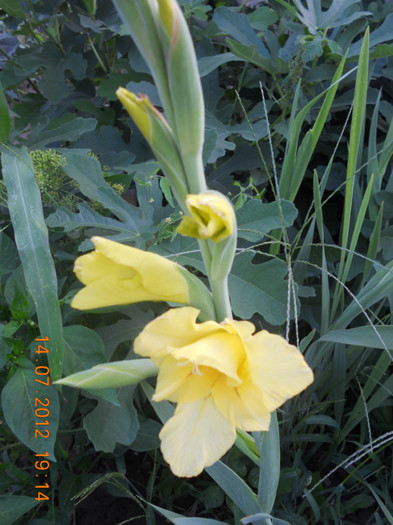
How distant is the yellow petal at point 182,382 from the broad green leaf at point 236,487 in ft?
0.90

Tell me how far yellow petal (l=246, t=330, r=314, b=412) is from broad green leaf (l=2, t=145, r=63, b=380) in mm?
394

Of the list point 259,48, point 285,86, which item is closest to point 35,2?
point 259,48

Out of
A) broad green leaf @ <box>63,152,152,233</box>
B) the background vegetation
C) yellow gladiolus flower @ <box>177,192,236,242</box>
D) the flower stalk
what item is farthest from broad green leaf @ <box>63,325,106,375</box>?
yellow gladiolus flower @ <box>177,192,236,242</box>

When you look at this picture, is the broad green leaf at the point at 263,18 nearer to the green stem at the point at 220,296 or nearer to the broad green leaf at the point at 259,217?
the broad green leaf at the point at 259,217

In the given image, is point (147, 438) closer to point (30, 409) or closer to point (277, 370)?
point (30, 409)

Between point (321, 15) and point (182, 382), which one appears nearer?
point (182, 382)

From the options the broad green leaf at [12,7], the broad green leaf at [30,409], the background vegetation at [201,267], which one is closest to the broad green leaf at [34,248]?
the background vegetation at [201,267]

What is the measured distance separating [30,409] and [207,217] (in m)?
0.56

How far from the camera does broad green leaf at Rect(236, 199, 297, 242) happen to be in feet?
2.86

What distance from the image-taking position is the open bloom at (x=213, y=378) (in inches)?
15.8

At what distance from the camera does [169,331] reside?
421 millimetres

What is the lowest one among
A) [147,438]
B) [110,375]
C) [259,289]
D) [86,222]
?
[147,438]

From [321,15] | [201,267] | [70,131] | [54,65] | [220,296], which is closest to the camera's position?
[220,296]

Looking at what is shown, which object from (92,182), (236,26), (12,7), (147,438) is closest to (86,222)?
(92,182)
